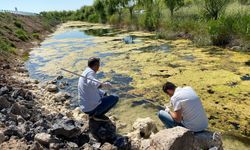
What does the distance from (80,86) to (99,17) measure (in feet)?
200

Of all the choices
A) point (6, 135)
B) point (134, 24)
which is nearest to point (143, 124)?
point (6, 135)

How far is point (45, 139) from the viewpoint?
571 cm

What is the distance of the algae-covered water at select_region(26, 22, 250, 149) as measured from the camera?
812cm

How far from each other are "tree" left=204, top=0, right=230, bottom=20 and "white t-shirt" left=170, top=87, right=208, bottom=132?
65.1 ft

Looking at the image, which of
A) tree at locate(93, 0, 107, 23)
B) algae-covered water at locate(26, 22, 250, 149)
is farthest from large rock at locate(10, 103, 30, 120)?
tree at locate(93, 0, 107, 23)

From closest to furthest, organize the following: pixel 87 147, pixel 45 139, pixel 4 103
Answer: pixel 45 139, pixel 87 147, pixel 4 103

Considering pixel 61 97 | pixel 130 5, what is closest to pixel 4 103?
pixel 61 97

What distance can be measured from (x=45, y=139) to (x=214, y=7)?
69.2 ft

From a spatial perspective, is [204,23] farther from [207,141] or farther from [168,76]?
[207,141]

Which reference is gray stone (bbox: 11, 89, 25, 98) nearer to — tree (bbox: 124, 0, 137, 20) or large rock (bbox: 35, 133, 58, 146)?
large rock (bbox: 35, 133, 58, 146)

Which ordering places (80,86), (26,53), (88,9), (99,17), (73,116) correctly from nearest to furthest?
(80,86)
(73,116)
(26,53)
(99,17)
(88,9)

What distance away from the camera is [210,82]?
11.3m

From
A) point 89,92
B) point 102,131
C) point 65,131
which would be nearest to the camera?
point 65,131

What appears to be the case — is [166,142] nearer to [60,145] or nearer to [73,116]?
[60,145]
